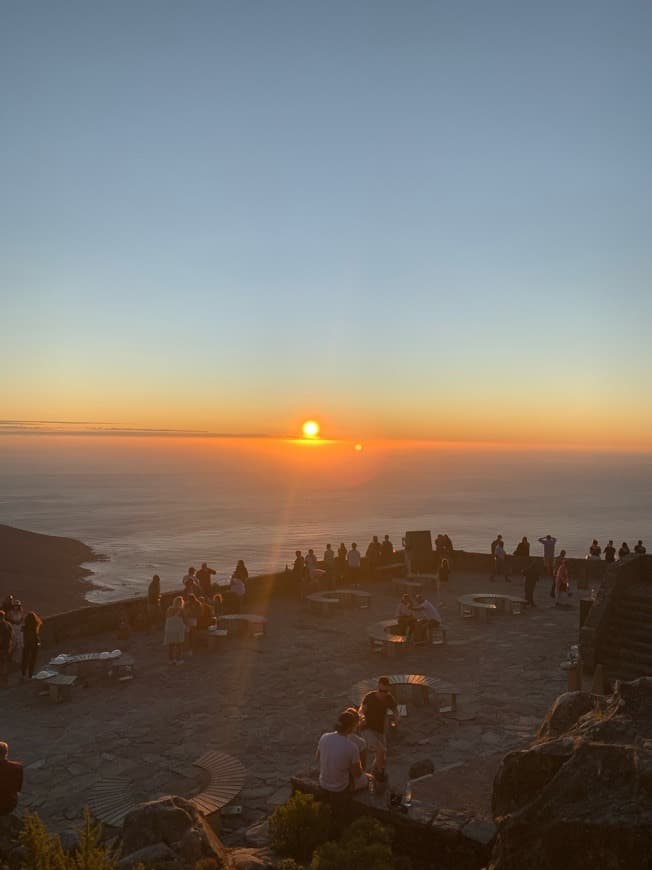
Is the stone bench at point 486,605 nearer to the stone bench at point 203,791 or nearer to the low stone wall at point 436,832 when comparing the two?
the stone bench at point 203,791

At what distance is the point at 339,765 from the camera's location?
749 cm

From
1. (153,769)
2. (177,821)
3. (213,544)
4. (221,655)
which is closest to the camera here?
(177,821)

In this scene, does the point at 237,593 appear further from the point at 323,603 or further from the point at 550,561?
the point at 550,561

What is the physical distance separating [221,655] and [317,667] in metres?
2.45

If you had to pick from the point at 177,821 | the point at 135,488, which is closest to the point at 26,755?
the point at 177,821

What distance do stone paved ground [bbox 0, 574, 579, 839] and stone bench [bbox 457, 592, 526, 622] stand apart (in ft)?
1.68

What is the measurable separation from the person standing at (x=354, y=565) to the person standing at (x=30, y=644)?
11260mm

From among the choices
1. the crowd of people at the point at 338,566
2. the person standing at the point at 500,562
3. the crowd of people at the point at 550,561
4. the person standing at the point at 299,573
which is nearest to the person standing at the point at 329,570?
the crowd of people at the point at 338,566

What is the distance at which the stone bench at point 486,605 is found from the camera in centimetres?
1888

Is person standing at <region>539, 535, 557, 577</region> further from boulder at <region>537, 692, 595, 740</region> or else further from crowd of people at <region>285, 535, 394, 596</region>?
boulder at <region>537, 692, 595, 740</region>

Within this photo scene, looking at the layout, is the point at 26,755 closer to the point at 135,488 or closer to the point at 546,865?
the point at 546,865

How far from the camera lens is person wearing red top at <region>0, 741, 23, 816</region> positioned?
7.25 m

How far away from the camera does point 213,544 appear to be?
87688 millimetres

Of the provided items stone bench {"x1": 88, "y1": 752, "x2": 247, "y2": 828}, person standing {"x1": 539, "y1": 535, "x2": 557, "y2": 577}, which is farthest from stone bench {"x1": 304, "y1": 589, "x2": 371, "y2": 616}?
stone bench {"x1": 88, "y1": 752, "x2": 247, "y2": 828}
